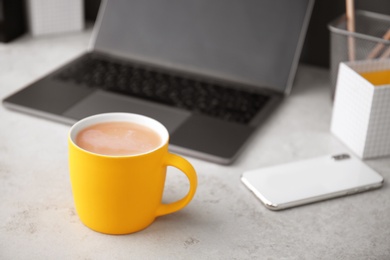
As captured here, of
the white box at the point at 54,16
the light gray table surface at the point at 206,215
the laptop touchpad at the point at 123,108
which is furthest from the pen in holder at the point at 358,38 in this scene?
the white box at the point at 54,16

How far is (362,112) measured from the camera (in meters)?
0.95

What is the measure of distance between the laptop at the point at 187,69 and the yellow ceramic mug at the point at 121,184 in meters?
0.19

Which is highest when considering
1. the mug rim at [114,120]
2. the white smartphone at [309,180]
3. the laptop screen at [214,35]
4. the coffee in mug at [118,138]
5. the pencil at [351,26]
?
the pencil at [351,26]

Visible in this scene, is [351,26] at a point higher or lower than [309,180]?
higher

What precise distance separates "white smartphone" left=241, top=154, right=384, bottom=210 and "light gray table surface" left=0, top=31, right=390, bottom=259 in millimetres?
12

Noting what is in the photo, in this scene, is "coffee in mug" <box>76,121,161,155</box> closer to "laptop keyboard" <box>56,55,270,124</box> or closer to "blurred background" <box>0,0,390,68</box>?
"laptop keyboard" <box>56,55,270,124</box>

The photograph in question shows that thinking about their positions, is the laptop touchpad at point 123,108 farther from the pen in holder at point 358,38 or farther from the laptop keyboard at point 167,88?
the pen in holder at point 358,38

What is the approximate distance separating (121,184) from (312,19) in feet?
2.31

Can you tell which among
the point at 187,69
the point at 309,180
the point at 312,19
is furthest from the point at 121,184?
the point at 312,19

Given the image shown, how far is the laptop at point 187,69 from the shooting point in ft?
3.39

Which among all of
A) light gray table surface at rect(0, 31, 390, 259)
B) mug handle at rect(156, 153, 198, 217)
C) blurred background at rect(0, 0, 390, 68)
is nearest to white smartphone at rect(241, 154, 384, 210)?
light gray table surface at rect(0, 31, 390, 259)

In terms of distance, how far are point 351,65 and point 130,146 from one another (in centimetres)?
43

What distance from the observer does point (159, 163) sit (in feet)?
2.43

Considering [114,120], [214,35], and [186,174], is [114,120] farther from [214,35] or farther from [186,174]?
[214,35]
